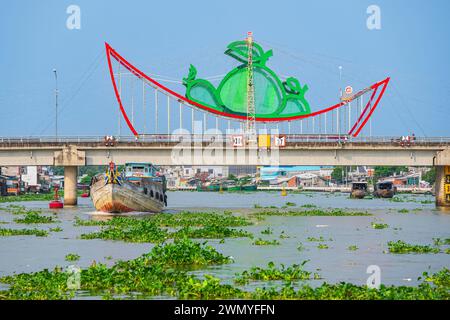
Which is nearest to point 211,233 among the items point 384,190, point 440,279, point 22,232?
point 22,232

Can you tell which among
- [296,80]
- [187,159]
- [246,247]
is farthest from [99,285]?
[296,80]

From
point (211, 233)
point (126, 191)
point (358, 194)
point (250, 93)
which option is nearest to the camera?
point (211, 233)

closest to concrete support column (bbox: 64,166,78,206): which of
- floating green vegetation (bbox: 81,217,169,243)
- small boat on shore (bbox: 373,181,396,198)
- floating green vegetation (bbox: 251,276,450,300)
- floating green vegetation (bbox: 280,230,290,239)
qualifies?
floating green vegetation (bbox: 81,217,169,243)

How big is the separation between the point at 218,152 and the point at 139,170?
9.78 metres

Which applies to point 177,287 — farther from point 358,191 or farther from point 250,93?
point 358,191

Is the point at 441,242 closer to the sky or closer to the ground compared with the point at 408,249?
closer to the ground

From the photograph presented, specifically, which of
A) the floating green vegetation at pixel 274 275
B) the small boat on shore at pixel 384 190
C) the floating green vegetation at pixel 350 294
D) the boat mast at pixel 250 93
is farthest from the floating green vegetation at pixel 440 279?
the small boat on shore at pixel 384 190

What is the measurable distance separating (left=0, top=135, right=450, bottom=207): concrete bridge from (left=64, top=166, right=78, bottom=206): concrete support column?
0.11 m

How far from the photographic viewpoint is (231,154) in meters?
82.9

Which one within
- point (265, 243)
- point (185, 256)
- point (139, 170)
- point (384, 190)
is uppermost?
point (139, 170)

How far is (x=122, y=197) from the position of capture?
6831 cm

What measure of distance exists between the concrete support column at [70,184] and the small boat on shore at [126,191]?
11.7 meters

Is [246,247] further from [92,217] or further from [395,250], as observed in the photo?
[92,217]

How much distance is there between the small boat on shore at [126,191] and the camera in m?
67.2
